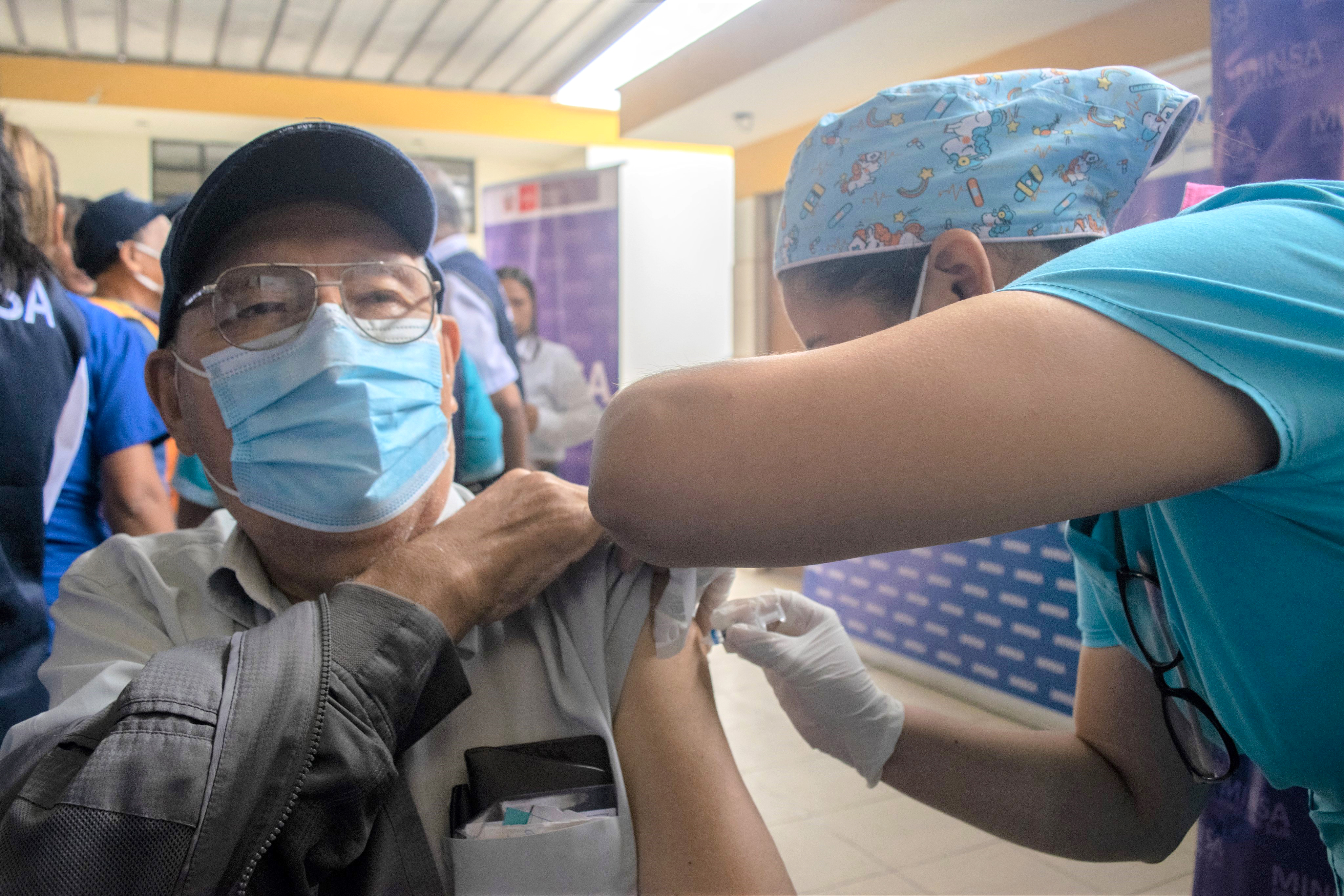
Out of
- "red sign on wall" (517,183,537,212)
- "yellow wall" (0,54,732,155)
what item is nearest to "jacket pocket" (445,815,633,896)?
"red sign on wall" (517,183,537,212)

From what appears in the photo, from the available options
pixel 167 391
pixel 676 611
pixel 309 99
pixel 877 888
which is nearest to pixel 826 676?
pixel 676 611

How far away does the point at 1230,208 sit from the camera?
2.27ft

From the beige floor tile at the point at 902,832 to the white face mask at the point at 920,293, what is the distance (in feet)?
7.97

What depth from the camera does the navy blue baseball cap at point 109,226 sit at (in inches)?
123

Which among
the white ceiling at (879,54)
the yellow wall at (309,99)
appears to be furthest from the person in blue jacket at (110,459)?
the yellow wall at (309,99)

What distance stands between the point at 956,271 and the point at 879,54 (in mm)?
4704

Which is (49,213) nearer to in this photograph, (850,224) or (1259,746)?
(850,224)

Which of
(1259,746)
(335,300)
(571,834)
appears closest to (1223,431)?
(1259,746)

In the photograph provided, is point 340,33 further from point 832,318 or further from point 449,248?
point 832,318

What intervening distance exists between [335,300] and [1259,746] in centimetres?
129

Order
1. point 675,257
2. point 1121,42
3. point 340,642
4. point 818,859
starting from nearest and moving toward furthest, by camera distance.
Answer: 1. point 340,642
2. point 818,859
3. point 1121,42
4. point 675,257

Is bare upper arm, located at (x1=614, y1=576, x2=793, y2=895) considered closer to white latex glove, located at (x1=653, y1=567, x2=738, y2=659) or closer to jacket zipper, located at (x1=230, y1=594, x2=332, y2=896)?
white latex glove, located at (x1=653, y1=567, x2=738, y2=659)

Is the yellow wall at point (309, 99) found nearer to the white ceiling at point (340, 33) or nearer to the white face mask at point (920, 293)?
the white ceiling at point (340, 33)

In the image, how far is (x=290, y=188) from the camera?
1.31m
